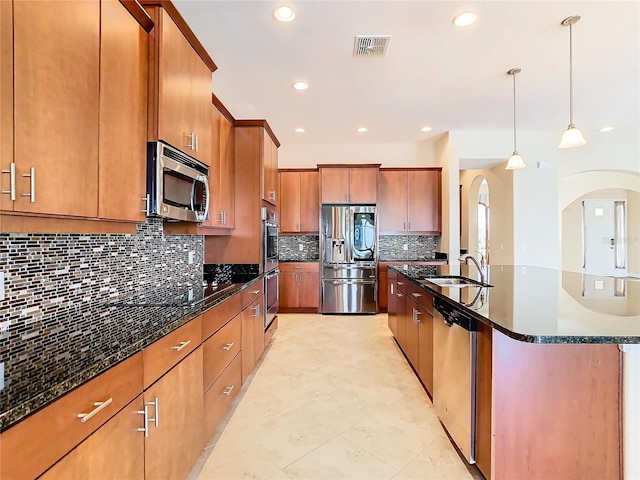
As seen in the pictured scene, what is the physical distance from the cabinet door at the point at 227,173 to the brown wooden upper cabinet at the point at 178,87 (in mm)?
606

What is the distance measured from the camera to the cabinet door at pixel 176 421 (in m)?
1.23

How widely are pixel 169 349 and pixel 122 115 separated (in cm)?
108

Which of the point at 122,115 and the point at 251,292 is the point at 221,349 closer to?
the point at 251,292

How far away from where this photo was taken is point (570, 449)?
1.42m

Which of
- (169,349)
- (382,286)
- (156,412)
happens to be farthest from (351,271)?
(156,412)

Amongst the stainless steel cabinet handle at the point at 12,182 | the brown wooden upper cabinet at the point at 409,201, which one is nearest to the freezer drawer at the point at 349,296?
the brown wooden upper cabinet at the point at 409,201

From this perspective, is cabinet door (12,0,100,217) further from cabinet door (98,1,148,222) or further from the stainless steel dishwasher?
the stainless steel dishwasher

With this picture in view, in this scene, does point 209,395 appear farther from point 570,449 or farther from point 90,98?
point 570,449

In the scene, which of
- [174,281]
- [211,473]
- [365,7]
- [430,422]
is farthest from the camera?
[174,281]

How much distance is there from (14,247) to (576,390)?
2496mm

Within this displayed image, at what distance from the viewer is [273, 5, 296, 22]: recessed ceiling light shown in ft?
7.55

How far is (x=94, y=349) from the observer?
3.47ft

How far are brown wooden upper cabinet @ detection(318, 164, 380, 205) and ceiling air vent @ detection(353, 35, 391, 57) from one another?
2.40 meters

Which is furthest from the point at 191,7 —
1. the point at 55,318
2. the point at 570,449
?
the point at 570,449
